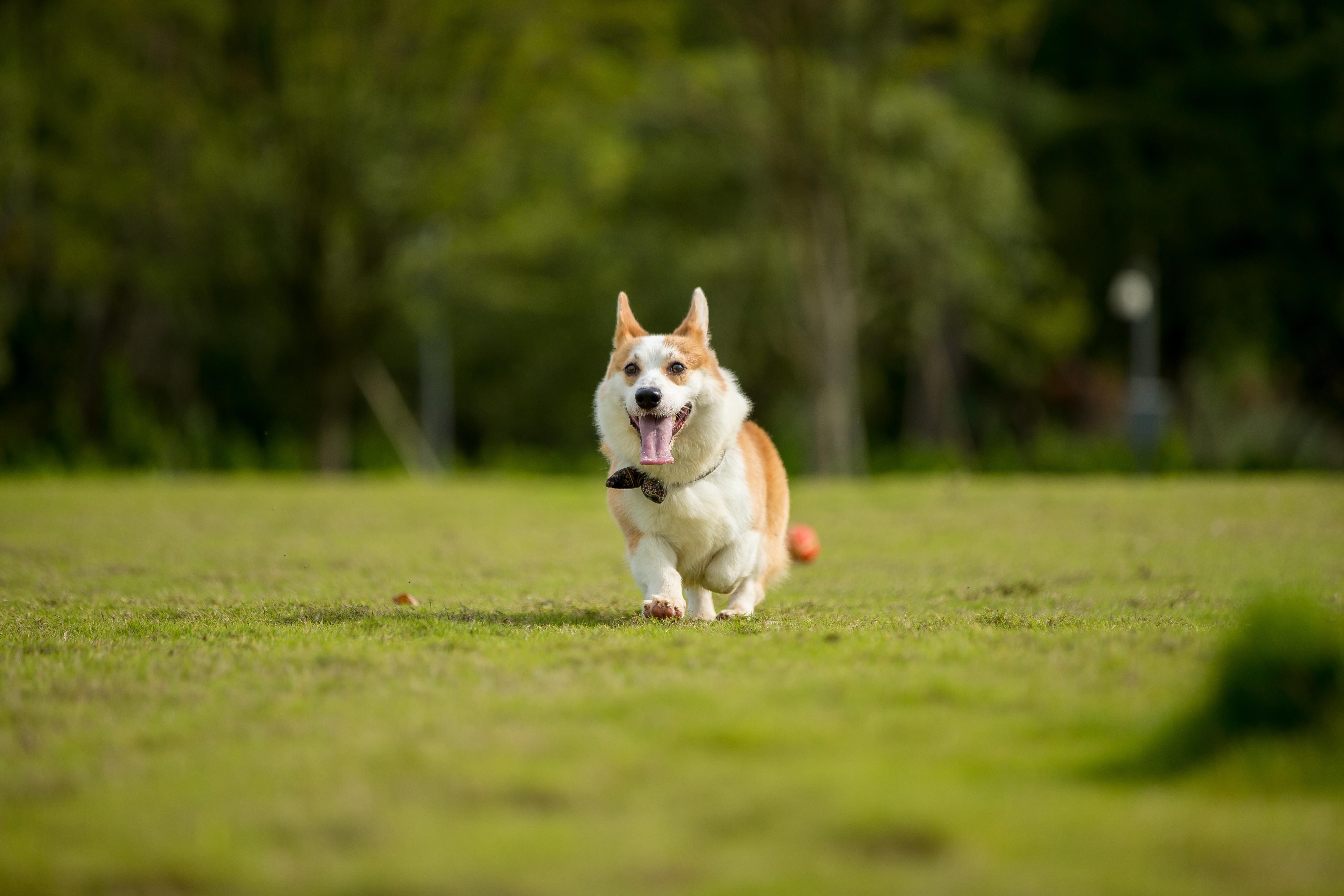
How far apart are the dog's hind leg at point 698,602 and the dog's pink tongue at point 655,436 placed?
0.58 meters

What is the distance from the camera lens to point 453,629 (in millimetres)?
5133

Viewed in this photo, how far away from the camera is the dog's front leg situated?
529 cm

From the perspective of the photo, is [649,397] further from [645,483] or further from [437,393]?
[437,393]

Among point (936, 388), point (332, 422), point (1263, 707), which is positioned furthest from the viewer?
point (936, 388)

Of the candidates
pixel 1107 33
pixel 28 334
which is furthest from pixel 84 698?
pixel 1107 33

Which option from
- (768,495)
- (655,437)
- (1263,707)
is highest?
(655,437)

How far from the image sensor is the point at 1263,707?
2.96 metres

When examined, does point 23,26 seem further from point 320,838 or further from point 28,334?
point 320,838

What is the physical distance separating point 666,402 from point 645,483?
14.7 inches

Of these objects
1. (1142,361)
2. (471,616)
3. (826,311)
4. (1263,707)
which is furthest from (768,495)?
(1142,361)

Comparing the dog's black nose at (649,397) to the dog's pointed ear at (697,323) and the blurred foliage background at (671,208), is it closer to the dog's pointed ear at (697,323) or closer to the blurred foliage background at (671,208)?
the dog's pointed ear at (697,323)

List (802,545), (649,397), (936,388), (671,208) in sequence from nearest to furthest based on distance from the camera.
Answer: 1. (649,397)
2. (802,545)
3. (936,388)
4. (671,208)

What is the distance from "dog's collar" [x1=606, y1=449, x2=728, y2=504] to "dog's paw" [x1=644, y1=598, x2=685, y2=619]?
1.46 ft

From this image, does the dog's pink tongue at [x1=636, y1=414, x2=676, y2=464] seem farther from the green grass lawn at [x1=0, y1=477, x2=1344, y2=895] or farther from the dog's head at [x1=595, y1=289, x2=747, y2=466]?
the green grass lawn at [x1=0, y1=477, x2=1344, y2=895]
